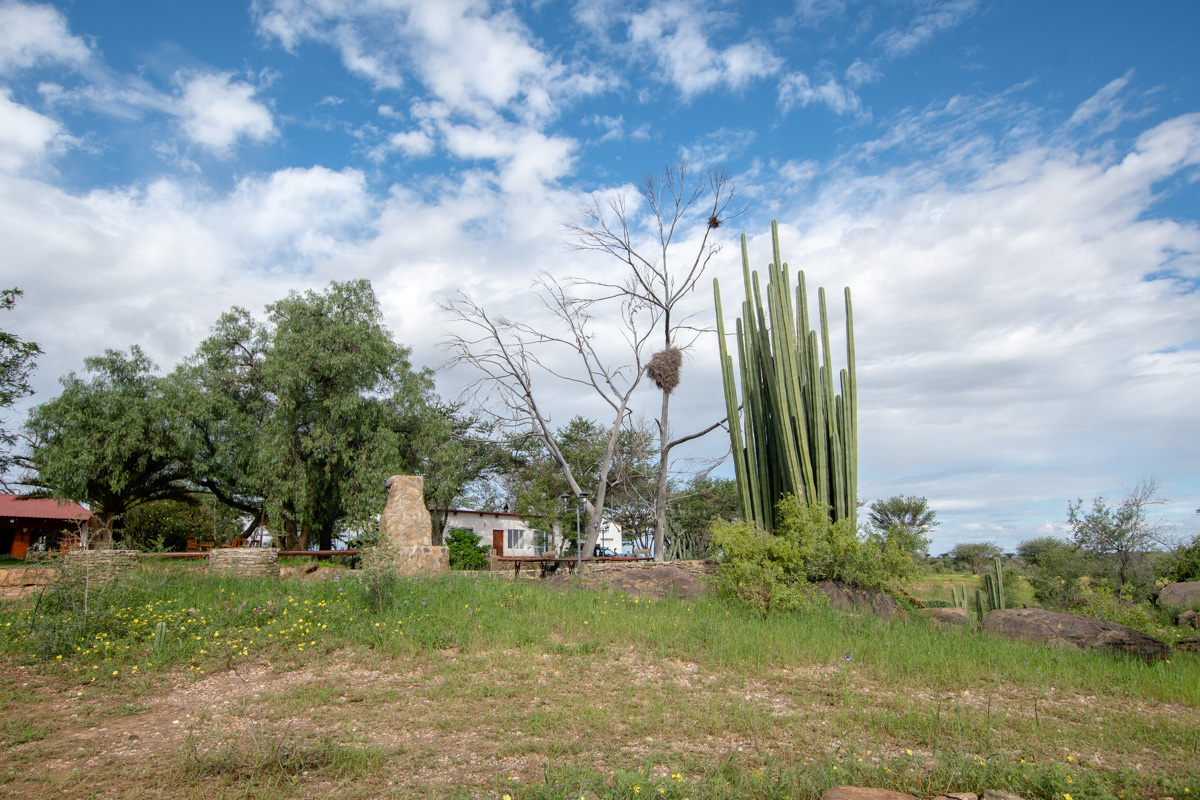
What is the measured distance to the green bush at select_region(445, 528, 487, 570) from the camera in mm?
19266

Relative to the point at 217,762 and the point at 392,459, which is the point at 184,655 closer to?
the point at 217,762

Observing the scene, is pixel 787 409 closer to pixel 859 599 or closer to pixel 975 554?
pixel 859 599

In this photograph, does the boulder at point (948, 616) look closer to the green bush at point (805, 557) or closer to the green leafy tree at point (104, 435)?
the green bush at point (805, 557)

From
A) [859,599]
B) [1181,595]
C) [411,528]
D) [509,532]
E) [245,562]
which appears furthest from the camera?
[509,532]

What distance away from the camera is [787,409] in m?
13.6

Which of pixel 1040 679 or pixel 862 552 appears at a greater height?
pixel 862 552

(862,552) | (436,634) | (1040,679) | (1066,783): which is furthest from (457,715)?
(862,552)

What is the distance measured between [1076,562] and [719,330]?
12795 millimetres

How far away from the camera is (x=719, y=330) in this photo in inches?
627

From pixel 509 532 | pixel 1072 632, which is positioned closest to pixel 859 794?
pixel 1072 632

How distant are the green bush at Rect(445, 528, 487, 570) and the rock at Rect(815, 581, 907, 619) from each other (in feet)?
32.0

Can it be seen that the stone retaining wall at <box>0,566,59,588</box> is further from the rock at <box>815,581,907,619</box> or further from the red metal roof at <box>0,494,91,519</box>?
the red metal roof at <box>0,494,91,519</box>

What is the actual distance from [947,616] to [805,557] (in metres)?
2.60

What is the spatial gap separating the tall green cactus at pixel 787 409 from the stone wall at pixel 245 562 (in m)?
8.98
